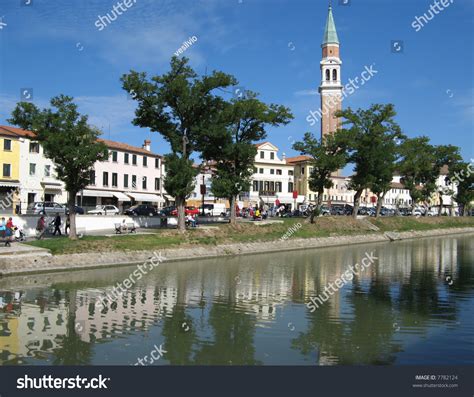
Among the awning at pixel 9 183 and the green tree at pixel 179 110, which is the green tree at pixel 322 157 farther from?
the awning at pixel 9 183

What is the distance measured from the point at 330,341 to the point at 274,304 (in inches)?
213

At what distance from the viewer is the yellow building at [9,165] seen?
5972 centimetres

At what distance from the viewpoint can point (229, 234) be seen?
40.5m

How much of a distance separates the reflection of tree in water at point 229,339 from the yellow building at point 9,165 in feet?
162

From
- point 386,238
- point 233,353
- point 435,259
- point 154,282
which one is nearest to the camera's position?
point 233,353

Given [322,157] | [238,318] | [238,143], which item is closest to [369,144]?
[322,157]

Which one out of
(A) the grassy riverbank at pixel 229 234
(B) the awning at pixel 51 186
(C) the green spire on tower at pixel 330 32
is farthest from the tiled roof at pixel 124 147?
(C) the green spire on tower at pixel 330 32

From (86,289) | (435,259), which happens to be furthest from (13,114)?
(435,259)

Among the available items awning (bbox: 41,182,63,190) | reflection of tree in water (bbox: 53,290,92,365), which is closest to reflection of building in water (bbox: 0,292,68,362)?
reflection of tree in water (bbox: 53,290,92,365)

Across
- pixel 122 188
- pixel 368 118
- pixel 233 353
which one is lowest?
pixel 233 353

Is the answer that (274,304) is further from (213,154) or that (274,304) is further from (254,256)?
(213,154)

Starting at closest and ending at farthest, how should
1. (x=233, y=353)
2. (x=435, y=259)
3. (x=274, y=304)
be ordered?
(x=233, y=353) < (x=274, y=304) < (x=435, y=259)

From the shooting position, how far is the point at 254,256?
37.4m

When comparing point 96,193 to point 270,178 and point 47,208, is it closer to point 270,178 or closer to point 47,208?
point 47,208
